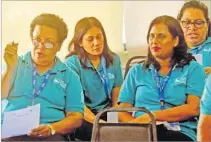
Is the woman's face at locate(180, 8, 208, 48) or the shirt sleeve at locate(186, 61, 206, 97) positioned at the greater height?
the woman's face at locate(180, 8, 208, 48)

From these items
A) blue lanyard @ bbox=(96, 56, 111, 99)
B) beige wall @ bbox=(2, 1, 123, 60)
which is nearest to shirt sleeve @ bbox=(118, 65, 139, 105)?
blue lanyard @ bbox=(96, 56, 111, 99)

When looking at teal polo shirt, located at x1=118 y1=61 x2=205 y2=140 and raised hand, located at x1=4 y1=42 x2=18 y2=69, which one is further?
raised hand, located at x1=4 y1=42 x2=18 y2=69

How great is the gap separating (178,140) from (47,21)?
135 centimetres

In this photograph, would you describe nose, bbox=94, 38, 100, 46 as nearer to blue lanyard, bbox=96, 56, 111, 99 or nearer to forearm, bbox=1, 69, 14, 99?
blue lanyard, bbox=96, 56, 111, 99

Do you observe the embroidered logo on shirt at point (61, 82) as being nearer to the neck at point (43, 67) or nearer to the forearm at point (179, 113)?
the neck at point (43, 67)

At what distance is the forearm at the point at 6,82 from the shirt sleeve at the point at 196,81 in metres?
1.36

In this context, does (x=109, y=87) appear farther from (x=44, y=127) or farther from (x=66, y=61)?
(x=44, y=127)

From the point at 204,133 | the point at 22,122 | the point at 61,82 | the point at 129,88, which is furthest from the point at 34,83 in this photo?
the point at 204,133

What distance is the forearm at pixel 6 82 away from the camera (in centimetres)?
264

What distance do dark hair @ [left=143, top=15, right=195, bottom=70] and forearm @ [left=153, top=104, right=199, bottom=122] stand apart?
1.05 feet

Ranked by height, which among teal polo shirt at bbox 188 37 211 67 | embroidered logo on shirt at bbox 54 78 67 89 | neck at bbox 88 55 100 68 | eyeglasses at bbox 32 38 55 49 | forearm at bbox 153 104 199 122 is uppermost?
eyeglasses at bbox 32 38 55 49

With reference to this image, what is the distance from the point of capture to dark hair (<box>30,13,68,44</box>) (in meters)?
2.65

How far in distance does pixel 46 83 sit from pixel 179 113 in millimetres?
Result: 1035

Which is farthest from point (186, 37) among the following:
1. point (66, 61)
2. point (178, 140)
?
point (66, 61)
